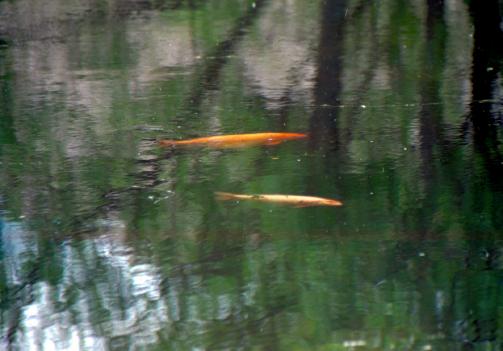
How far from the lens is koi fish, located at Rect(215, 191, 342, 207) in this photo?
4.66 m

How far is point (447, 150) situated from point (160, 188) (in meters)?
1.69

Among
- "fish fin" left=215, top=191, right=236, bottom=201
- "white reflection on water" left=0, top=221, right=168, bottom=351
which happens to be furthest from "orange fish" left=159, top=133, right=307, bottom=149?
"white reflection on water" left=0, top=221, right=168, bottom=351

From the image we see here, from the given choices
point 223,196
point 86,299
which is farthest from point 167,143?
point 86,299

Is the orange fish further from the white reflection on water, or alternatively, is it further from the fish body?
the white reflection on water

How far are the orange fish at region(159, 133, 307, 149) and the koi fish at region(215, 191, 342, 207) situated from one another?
0.84 m

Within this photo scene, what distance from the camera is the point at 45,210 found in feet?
15.4

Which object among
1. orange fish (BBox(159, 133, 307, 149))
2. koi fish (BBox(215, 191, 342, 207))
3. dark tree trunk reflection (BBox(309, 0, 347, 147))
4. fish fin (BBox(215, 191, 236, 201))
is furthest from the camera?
dark tree trunk reflection (BBox(309, 0, 347, 147))

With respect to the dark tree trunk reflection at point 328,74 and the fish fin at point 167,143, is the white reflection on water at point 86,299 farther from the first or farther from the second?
the dark tree trunk reflection at point 328,74

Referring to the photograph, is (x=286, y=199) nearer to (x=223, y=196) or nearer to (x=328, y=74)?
(x=223, y=196)

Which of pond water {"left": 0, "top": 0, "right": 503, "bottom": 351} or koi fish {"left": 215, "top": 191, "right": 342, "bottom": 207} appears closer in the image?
pond water {"left": 0, "top": 0, "right": 503, "bottom": 351}

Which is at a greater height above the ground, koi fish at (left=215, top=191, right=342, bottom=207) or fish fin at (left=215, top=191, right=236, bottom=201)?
fish fin at (left=215, top=191, right=236, bottom=201)

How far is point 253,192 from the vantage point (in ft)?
15.9

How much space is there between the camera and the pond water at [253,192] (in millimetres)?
3568

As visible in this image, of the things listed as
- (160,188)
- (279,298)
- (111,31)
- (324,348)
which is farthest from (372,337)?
(111,31)
